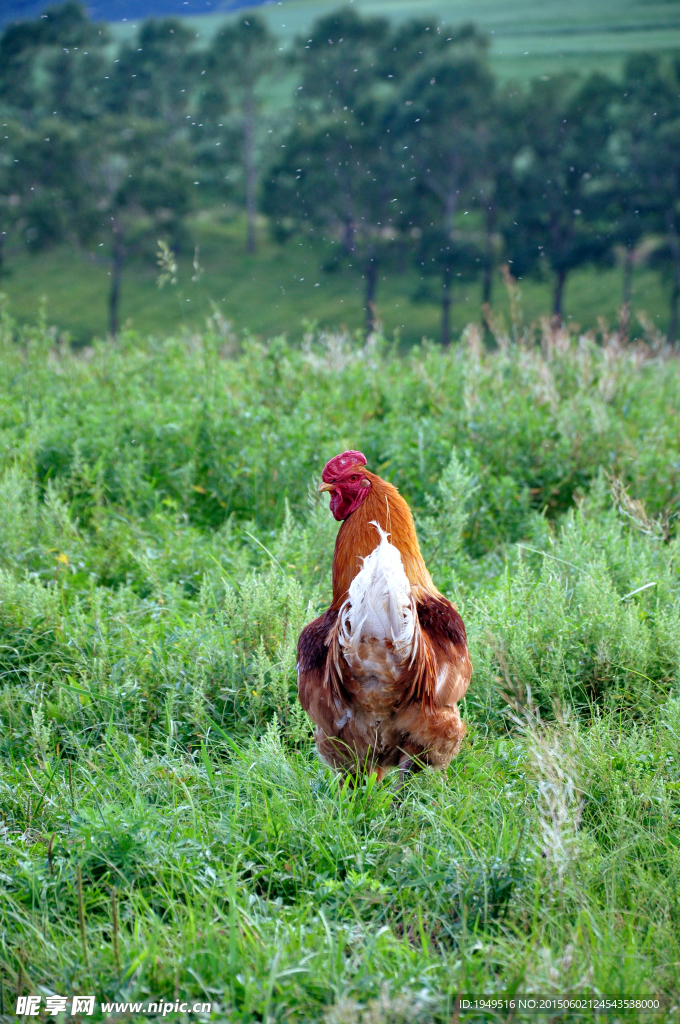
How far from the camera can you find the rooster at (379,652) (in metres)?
2.22

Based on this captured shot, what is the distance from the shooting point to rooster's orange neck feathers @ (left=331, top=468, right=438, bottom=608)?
8.84 ft

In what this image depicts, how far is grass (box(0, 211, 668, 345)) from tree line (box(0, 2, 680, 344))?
3.16 feet

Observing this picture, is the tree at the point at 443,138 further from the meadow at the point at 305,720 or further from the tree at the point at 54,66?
the meadow at the point at 305,720

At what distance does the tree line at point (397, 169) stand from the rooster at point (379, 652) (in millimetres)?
27747

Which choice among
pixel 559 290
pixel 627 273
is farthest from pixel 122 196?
pixel 627 273

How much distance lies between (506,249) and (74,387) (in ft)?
95.9

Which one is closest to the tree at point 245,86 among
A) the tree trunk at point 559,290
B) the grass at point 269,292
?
the grass at point 269,292

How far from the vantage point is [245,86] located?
129 feet

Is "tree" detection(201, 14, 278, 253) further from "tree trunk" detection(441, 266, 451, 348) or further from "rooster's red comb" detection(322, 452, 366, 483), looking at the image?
"rooster's red comb" detection(322, 452, 366, 483)

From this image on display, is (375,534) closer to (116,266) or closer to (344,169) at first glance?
(116,266)

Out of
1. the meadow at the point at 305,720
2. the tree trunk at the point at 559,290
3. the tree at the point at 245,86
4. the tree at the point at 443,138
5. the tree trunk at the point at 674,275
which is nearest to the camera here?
the meadow at the point at 305,720

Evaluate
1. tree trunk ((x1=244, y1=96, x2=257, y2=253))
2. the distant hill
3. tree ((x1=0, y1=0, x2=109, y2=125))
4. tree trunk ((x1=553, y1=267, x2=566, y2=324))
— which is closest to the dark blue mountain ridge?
the distant hill

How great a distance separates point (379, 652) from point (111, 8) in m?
51.0

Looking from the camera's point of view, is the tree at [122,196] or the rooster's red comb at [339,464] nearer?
the rooster's red comb at [339,464]
